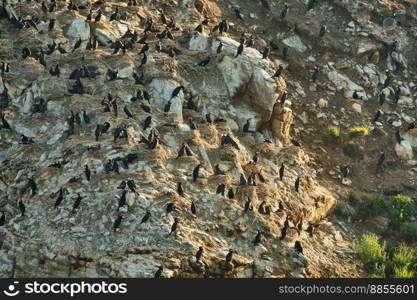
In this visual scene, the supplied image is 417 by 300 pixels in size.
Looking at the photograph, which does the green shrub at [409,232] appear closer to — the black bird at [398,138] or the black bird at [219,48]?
the black bird at [398,138]

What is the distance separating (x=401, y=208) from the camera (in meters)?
32.1

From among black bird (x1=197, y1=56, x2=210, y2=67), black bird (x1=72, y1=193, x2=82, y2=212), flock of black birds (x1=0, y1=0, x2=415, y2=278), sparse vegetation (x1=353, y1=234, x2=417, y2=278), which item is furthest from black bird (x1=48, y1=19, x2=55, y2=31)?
sparse vegetation (x1=353, y1=234, x2=417, y2=278)

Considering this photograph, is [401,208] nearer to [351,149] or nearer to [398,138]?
[351,149]

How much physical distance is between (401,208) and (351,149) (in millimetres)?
3922

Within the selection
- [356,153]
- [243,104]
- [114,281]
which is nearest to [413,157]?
[356,153]

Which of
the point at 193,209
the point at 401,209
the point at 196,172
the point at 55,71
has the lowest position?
the point at 401,209

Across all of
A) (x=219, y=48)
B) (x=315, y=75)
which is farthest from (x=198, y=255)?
(x=315, y=75)

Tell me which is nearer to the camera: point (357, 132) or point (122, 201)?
point (122, 201)

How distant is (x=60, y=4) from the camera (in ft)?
116

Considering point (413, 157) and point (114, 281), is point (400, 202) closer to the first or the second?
point (413, 157)

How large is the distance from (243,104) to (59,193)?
9848mm

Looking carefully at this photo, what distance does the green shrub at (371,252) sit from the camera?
94.0 feet

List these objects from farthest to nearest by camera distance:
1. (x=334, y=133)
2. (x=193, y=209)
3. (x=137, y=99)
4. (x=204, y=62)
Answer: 1. (x=334, y=133)
2. (x=204, y=62)
3. (x=137, y=99)
4. (x=193, y=209)

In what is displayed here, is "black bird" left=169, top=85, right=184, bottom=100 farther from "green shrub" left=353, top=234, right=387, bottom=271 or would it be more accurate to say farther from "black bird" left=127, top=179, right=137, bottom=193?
"green shrub" left=353, top=234, right=387, bottom=271
